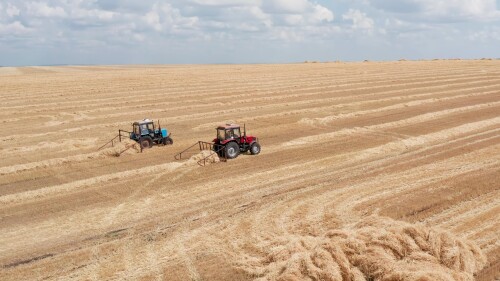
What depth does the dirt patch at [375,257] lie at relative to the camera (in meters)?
9.17

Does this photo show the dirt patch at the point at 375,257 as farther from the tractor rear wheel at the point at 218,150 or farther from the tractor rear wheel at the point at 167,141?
the tractor rear wheel at the point at 167,141

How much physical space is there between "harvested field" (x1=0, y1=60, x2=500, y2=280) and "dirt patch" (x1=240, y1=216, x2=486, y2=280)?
0.03 m

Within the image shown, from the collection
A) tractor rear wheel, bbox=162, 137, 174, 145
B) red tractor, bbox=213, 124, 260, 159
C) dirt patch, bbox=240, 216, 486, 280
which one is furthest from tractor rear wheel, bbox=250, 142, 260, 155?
dirt patch, bbox=240, 216, 486, 280

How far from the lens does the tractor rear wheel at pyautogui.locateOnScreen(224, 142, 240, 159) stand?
64.2 feet

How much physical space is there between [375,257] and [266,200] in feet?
18.1

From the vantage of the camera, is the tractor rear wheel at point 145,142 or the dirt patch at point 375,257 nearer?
the dirt patch at point 375,257

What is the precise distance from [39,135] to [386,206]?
67.5ft

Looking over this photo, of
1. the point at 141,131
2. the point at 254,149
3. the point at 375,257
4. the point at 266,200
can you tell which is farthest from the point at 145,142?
Result: the point at 375,257

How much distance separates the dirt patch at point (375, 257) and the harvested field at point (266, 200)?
0.10 feet

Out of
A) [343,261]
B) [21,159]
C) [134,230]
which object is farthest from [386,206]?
[21,159]

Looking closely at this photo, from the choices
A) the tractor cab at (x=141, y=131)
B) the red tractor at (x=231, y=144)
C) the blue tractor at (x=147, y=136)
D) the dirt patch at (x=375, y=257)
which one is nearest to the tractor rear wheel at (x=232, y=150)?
the red tractor at (x=231, y=144)

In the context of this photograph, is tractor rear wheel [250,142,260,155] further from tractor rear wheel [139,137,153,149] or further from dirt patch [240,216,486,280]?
dirt patch [240,216,486,280]

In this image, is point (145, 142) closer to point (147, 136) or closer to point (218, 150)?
point (147, 136)

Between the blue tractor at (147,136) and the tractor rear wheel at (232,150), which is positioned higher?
the blue tractor at (147,136)
